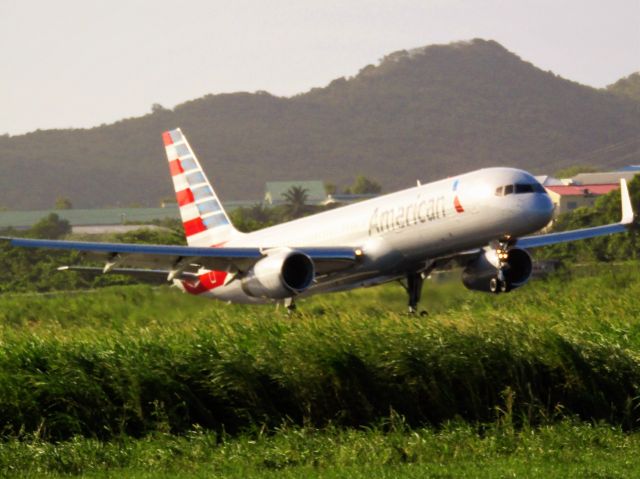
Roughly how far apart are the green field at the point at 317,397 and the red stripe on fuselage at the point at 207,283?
2137cm

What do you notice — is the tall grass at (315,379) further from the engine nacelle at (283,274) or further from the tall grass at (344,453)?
the engine nacelle at (283,274)

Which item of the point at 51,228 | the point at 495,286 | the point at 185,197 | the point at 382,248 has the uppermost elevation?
the point at 185,197

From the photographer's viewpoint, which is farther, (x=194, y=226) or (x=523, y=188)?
(x=194, y=226)

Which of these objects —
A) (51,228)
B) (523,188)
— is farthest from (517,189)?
(51,228)

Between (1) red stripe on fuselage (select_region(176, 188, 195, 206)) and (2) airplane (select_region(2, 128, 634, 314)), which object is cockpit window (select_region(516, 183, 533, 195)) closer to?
(2) airplane (select_region(2, 128, 634, 314))

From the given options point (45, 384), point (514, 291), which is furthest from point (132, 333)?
point (514, 291)

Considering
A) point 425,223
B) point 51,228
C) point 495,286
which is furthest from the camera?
point 51,228

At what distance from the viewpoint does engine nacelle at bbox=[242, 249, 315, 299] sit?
43531mm

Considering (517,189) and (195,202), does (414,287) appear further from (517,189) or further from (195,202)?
Result: (195,202)

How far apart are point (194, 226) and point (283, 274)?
12695 mm

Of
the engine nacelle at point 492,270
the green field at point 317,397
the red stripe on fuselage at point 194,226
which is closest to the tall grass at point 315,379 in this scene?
the green field at point 317,397

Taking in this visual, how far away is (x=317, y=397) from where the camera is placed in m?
25.2

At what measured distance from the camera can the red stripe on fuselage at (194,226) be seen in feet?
181

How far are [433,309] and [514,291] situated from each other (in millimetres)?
6941
